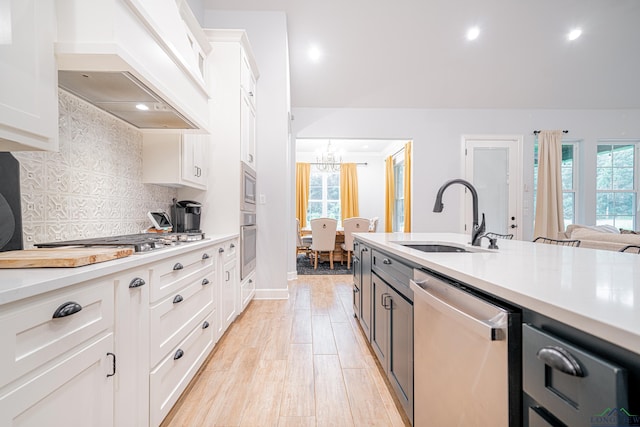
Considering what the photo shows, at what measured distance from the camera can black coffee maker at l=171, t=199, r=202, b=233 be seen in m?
2.36

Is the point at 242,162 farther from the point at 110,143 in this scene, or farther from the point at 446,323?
the point at 446,323

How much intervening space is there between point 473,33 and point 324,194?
16.7ft

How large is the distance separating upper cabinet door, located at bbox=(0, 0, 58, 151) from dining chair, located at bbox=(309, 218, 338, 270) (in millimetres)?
4316

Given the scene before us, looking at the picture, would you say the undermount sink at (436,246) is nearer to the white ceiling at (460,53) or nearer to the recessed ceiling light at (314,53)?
the white ceiling at (460,53)

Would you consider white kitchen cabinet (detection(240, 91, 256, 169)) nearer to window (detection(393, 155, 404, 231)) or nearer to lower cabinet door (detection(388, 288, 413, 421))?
lower cabinet door (detection(388, 288, 413, 421))

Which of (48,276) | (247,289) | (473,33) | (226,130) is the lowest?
(247,289)

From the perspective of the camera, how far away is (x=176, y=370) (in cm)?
135

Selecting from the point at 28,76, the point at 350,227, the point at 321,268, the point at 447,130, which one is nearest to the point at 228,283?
the point at 28,76

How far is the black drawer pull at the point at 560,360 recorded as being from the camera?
43 centimetres

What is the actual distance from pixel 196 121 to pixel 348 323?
210cm

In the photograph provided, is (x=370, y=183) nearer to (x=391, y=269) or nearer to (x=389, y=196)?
(x=389, y=196)

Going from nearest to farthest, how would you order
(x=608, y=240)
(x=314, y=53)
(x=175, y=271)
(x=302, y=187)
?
1. (x=175, y=271)
2. (x=608, y=240)
3. (x=314, y=53)
4. (x=302, y=187)

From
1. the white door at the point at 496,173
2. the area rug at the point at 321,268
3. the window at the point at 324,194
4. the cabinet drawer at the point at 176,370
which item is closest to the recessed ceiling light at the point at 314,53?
the white door at the point at 496,173

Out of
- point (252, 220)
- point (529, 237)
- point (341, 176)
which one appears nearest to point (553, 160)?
point (529, 237)
